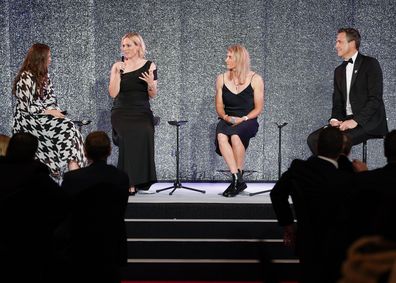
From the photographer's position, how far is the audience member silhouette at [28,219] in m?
2.71

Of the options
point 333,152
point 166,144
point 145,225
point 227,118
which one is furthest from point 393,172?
point 166,144

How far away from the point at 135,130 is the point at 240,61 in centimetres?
118

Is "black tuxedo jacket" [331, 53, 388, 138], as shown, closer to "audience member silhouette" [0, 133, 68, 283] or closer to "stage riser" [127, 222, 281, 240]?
"stage riser" [127, 222, 281, 240]

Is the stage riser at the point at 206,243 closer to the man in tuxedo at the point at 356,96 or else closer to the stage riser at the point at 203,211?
the stage riser at the point at 203,211

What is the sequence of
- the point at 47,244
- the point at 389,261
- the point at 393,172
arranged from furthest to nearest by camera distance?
the point at 47,244, the point at 393,172, the point at 389,261

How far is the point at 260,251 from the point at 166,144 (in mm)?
2711

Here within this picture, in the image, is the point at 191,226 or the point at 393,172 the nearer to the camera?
the point at 393,172

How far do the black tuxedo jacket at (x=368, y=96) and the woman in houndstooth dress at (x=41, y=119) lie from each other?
2494 millimetres

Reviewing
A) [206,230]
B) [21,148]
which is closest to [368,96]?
[206,230]

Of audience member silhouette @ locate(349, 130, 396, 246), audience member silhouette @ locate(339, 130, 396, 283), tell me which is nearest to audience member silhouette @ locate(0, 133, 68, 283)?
audience member silhouette @ locate(349, 130, 396, 246)

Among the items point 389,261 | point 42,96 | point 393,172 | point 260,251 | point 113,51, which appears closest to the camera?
point 389,261

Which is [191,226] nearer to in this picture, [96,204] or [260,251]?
[260,251]

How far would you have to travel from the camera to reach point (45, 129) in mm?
5578

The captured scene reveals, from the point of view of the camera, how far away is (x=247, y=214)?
4.95 metres
